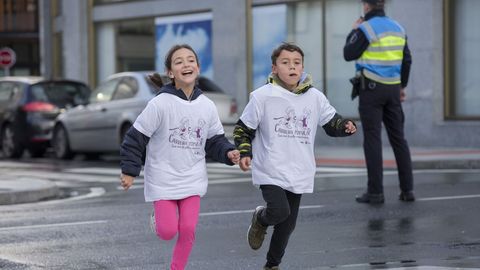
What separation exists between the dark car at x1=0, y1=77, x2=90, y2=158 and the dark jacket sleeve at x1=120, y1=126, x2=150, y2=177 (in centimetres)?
1393

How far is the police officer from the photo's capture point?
32.4 ft

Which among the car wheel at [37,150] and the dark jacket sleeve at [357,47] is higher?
the dark jacket sleeve at [357,47]

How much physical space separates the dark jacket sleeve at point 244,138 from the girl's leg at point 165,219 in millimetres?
551

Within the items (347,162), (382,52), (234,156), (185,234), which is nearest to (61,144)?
(347,162)

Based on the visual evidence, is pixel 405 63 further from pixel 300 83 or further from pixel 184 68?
pixel 184 68

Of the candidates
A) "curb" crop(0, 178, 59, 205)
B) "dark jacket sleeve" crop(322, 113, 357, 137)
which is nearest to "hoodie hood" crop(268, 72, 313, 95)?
"dark jacket sleeve" crop(322, 113, 357, 137)

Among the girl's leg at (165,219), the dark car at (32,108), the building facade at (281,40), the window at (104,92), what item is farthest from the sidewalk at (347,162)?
the girl's leg at (165,219)

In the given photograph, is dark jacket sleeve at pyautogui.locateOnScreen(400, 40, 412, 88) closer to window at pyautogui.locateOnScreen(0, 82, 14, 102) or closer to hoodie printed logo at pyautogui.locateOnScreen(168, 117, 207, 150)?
hoodie printed logo at pyautogui.locateOnScreen(168, 117, 207, 150)

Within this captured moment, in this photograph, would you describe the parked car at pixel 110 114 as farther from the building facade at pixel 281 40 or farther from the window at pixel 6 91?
the building facade at pixel 281 40

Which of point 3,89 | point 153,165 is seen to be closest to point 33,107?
point 3,89

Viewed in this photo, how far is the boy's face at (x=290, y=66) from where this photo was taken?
6320 millimetres

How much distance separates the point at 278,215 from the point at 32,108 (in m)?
14.2

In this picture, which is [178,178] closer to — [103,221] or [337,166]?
[103,221]

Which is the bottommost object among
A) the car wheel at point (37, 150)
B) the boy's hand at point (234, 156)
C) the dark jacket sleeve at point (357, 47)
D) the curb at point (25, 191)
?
the car wheel at point (37, 150)
